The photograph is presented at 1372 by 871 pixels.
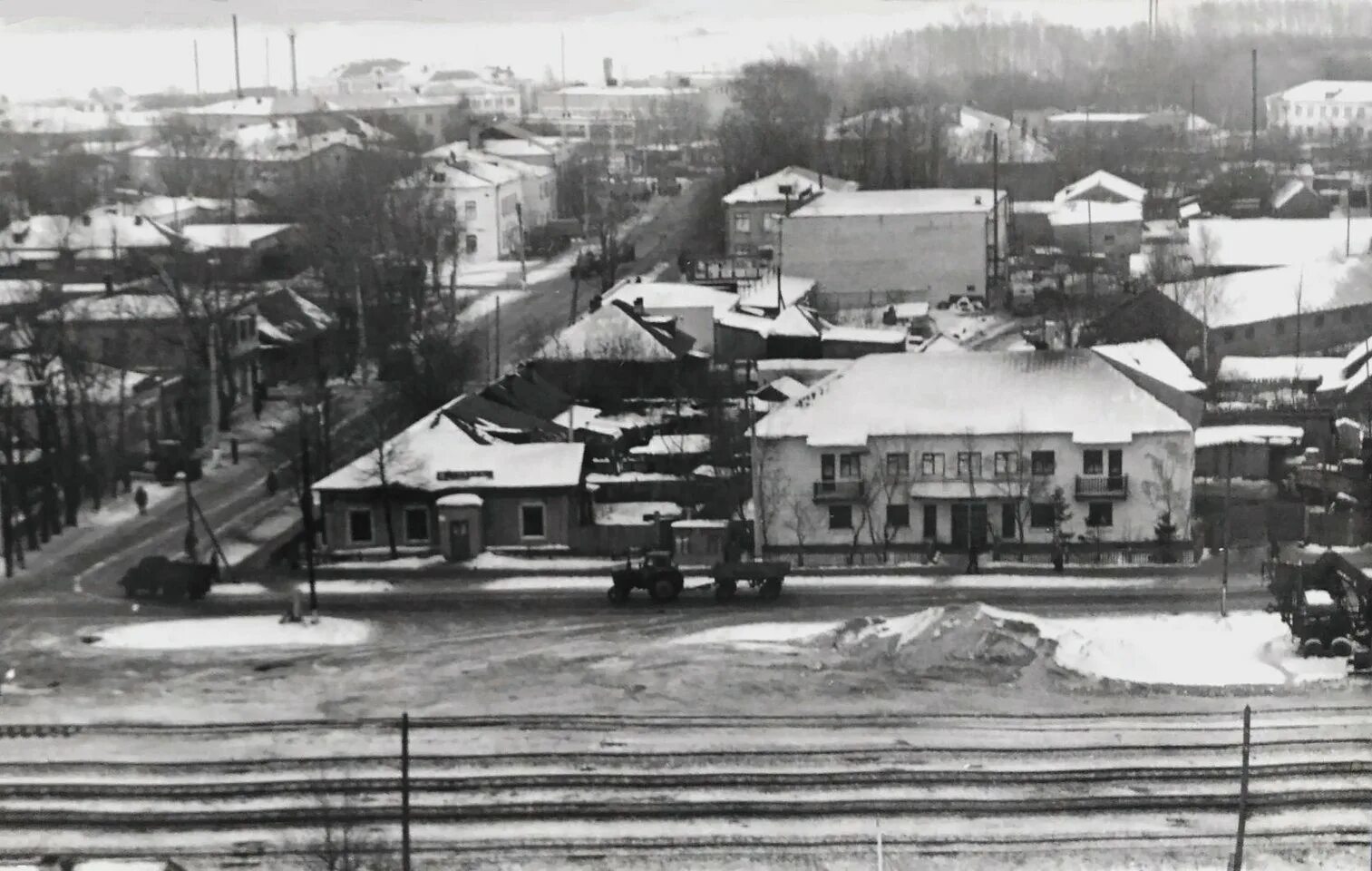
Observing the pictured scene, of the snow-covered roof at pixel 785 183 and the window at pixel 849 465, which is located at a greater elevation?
the snow-covered roof at pixel 785 183

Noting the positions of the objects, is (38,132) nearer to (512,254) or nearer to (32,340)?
(512,254)

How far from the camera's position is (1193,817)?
786 centimetres

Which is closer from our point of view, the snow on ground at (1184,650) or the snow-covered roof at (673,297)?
the snow on ground at (1184,650)

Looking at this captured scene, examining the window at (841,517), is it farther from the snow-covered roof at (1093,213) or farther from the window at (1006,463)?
the snow-covered roof at (1093,213)

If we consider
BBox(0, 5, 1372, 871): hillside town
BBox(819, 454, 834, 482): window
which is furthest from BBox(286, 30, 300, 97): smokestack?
BBox(819, 454, 834, 482): window

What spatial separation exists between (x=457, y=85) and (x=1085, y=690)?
105 ft

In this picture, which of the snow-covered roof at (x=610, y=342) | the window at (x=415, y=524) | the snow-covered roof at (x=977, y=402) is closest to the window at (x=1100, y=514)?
the snow-covered roof at (x=977, y=402)

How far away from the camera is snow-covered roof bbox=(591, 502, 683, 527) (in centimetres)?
1337

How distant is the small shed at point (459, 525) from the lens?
1288 cm

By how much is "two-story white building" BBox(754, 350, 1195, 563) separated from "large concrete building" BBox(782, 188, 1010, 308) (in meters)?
9.56

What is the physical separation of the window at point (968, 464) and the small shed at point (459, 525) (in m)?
3.34

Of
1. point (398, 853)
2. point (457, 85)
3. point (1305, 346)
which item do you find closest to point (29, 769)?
point (398, 853)

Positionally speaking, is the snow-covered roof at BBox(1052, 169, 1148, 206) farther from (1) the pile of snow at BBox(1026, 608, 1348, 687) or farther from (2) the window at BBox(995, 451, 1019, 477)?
(1) the pile of snow at BBox(1026, 608, 1348, 687)

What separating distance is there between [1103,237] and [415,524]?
1571 cm
